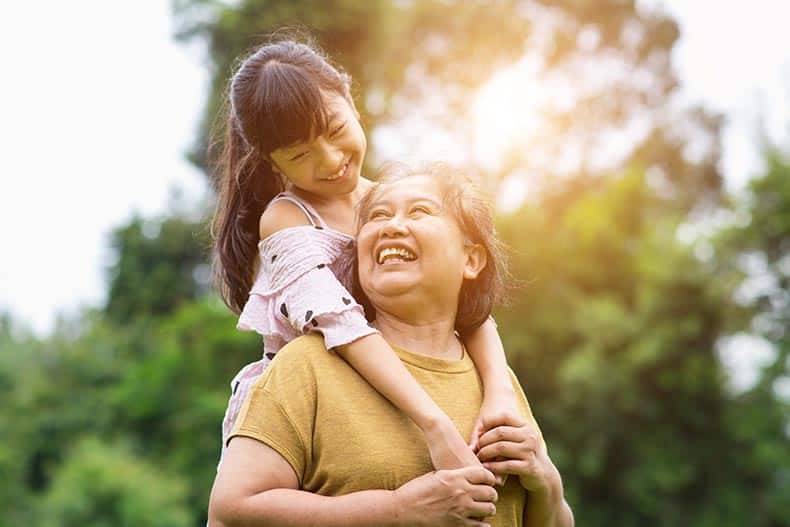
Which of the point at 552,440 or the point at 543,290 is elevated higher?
the point at 543,290

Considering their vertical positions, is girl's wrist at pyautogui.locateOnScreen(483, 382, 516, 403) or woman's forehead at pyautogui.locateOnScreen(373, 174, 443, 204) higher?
woman's forehead at pyautogui.locateOnScreen(373, 174, 443, 204)

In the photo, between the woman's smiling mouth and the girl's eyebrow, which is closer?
the woman's smiling mouth

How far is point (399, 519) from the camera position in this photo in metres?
2.20

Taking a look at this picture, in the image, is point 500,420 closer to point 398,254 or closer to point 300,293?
point 398,254

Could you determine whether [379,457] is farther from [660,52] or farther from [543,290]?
[660,52]

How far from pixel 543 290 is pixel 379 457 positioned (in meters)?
14.9

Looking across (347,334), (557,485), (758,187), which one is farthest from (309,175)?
(758,187)

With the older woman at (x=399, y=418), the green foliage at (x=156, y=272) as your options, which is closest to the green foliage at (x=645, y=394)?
the green foliage at (x=156, y=272)

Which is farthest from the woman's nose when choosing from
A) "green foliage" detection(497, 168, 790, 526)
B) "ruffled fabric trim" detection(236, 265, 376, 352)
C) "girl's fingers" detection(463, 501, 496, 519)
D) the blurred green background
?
"green foliage" detection(497, 168, 790, 526)

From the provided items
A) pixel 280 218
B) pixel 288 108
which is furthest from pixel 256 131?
pixel 280 218

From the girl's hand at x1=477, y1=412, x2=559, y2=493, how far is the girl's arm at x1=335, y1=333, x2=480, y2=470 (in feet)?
0.22

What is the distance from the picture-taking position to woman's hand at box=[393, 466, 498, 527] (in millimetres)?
2201

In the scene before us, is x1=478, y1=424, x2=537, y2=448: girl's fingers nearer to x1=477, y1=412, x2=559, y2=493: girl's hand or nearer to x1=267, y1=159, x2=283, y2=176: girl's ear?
x1=477, y1=412, x2=559, y2=493: girl's hand

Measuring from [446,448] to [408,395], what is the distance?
0.14m
